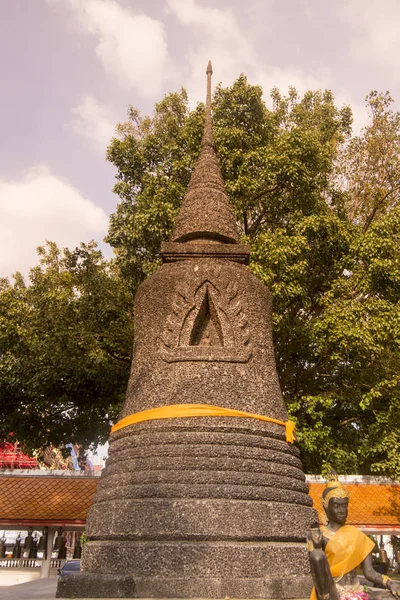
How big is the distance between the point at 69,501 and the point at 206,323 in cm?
782

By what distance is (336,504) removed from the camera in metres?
3.77

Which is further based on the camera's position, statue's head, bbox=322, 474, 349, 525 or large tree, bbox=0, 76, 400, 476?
large tree, bbox=0, 76, 400, 476

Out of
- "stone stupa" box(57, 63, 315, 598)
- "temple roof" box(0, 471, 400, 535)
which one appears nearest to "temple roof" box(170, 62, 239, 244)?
"stone stupa" box(57, 63, 315, 598)

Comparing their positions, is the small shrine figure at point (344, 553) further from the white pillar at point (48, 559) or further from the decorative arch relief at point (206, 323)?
the white pillar at point (48, 559)

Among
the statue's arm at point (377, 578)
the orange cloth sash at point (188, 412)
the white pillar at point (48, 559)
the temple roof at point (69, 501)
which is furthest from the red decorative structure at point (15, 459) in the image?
the statue's arm at point (377, 578)

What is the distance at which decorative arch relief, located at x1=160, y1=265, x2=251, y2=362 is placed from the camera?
653 centimetres

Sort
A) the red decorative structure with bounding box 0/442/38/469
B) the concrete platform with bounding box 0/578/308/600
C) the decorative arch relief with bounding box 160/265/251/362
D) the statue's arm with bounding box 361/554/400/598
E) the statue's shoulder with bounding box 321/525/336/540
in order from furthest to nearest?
the red decorative structure with bounding box 0/442/38/469 < the decorative arch relief with bounding box 160/265/251/362 < the concrete platform with bounding box 0/578/308/600 < the statue's shoulder with bounding box 321/525/336/540 < the statue's arm with bounding box 361/554/400/598

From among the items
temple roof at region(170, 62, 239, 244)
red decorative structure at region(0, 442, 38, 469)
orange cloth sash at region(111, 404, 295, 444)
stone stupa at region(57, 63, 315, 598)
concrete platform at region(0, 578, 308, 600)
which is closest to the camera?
stone stupa at region(57, 63, 315, 598)

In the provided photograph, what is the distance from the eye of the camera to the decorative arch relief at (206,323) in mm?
6527

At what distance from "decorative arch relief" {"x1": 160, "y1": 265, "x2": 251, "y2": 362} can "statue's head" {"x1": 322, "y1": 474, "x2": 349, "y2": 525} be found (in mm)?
2742

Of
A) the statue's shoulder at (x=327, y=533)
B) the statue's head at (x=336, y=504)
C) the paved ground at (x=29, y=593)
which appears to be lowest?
the paved ground at (x=29, y=593)

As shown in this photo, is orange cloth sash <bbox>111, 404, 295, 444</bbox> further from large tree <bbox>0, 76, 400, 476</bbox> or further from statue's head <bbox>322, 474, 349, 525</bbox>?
large tree <bbox>0, 76, 400, 476</bbox>

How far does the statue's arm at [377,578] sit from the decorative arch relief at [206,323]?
3061mm

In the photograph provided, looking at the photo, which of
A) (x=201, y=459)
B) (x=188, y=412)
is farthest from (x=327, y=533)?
(x=188, y=412)
